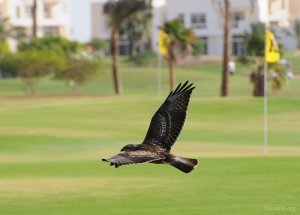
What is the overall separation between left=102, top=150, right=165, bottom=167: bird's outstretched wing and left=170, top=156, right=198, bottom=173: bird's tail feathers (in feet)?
0.55

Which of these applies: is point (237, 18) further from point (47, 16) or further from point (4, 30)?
point (4, 30)

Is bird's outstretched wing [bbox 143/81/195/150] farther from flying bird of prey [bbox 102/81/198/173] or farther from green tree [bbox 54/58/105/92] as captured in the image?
green tree [bbox 54/58/105/92]

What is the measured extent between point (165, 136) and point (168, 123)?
221 millimetres

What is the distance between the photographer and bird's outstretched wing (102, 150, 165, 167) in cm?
1436

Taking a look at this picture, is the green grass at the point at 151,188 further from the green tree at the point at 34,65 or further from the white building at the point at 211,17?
the white building at the point at 211,17

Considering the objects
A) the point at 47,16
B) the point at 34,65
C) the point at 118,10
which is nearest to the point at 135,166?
the point at 118,10

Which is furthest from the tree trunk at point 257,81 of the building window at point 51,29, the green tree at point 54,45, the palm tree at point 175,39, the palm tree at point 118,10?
the building window at point 51,29

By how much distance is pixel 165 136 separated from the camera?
51.8 feet

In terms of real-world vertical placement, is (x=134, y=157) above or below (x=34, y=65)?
above

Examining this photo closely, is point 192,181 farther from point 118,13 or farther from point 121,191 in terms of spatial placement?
point 118,13

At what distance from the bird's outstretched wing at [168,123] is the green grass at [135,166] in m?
3.09

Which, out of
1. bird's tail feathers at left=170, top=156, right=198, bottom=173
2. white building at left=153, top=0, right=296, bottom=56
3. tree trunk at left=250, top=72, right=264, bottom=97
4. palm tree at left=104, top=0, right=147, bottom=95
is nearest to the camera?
bird's tail feathers at left=170, top=156, right=198, bottom=173

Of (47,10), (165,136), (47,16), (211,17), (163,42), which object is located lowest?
(47,16)

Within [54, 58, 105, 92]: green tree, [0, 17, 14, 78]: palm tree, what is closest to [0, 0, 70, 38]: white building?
[0, 17, 14, 78]: palm tree
